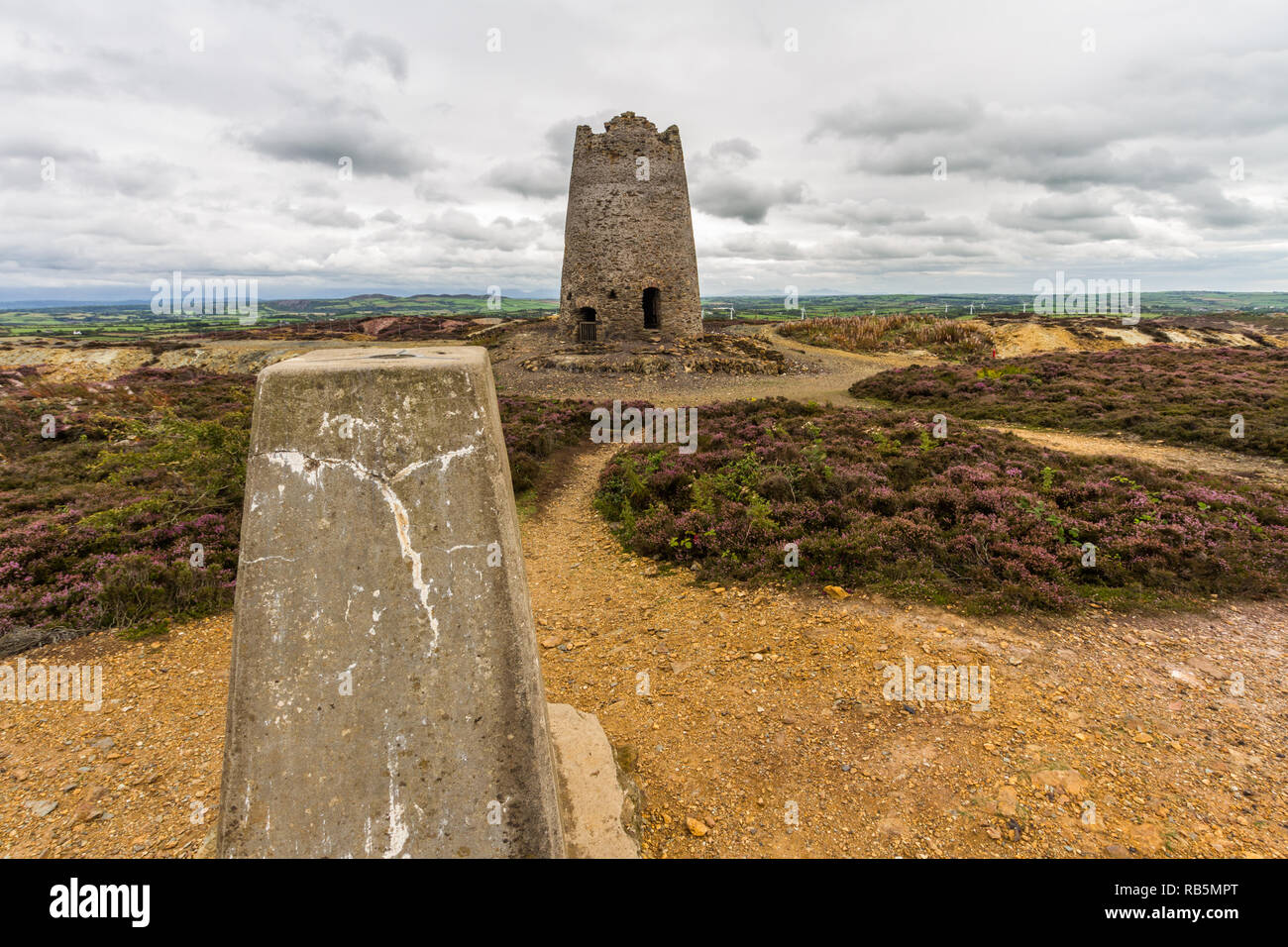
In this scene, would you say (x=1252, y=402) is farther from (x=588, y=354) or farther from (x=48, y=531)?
(x=48, y=531)

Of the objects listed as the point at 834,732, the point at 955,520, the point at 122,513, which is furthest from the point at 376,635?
the point at 122,513

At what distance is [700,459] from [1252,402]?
16.8 metres

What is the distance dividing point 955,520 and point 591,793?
22.4 ft

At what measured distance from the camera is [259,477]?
7.76 ft

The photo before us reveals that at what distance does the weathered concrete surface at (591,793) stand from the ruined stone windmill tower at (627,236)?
2353 cm

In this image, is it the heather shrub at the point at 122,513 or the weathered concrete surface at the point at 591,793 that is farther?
the heather shrub at the point at 122,513

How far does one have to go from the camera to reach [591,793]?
150 inches

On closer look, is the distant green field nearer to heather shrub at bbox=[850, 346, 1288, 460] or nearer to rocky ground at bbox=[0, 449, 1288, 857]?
heather shrub at bbox=[850, 346, 1288, 460]

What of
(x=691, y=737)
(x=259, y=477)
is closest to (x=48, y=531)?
(x=259, y=477)

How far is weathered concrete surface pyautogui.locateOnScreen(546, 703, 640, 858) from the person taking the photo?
11.5 ft

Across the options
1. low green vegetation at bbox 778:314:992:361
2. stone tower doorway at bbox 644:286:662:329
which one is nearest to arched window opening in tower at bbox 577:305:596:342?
stone tower doorway at bbox 644:286:662:329

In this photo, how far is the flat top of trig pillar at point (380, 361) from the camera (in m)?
2.40

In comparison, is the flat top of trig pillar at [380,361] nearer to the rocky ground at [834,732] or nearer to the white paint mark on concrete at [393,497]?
the white paint mark on concrete at [393,497]

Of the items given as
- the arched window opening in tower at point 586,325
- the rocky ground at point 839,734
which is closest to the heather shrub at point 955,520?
the rocky ground at point 839,734
